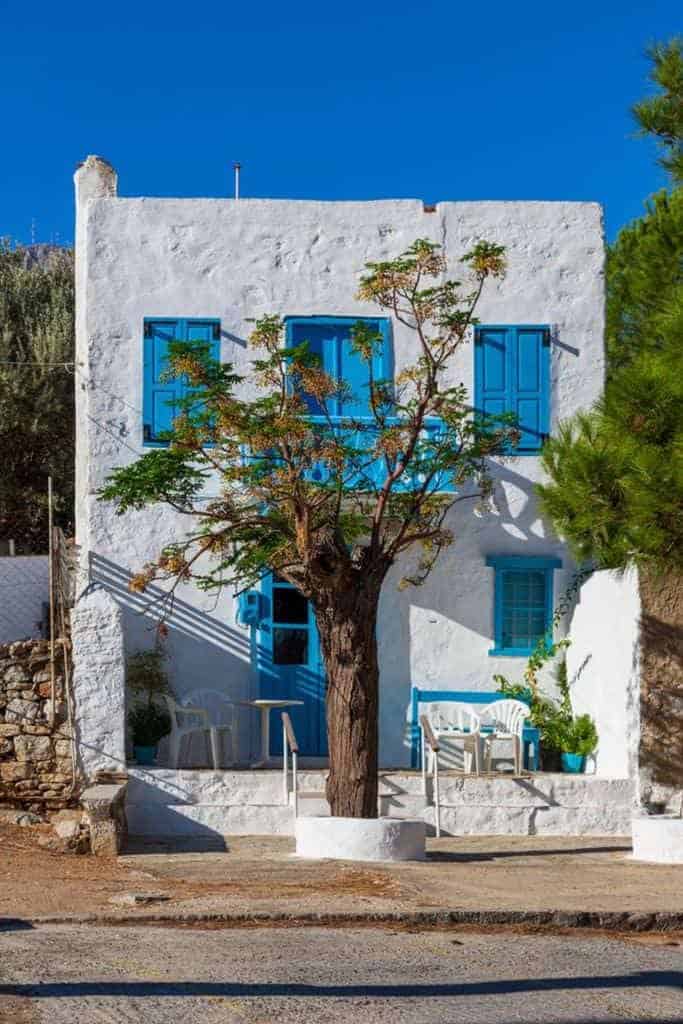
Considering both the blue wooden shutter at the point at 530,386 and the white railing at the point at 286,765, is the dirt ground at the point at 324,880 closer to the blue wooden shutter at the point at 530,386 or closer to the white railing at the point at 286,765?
the white railing at the point at 286,765

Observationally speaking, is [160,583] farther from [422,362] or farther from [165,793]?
[422,362]

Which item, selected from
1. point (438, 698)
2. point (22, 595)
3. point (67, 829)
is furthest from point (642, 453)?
point (22, 595)

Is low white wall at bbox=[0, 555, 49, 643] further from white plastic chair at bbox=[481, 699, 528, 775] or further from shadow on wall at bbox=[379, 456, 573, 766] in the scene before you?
white plastic chair at bbox=[481, 699, 528, 775]

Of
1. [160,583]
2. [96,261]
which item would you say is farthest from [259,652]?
[96,261]

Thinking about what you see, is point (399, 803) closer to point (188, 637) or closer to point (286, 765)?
point (286, 765)

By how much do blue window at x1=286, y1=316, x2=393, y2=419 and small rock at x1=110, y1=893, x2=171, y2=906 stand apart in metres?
7.56

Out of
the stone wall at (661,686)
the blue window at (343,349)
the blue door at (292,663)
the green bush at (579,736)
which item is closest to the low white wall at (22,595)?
the blue door at (292,663)

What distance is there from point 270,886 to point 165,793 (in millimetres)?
4029

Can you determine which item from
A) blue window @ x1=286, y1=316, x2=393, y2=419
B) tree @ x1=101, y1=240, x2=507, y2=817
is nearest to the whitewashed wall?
blue window @ x1=286, y1=316, x2=393, y2=419

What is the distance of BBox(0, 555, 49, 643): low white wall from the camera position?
59.2 ft

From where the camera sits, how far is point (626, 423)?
13.0 metres

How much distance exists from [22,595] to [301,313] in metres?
4.58

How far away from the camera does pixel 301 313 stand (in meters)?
17.2

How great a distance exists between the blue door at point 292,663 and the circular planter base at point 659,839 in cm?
440
